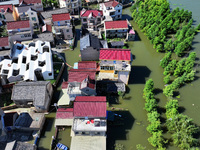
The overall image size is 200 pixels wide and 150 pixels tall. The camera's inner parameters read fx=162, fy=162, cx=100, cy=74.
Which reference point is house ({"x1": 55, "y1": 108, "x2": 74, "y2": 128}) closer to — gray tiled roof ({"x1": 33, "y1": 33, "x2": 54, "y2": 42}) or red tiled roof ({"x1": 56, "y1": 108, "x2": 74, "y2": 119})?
red tiled roof ({"x1": 56, "y1": 108, "x2": 74, "y2": 119})

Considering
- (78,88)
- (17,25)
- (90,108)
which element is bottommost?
(90,108)

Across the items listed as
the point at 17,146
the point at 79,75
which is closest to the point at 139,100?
the point at 79,75

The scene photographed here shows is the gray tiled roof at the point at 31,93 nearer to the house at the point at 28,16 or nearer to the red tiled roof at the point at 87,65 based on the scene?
the red tiled roof at the point at 87,65

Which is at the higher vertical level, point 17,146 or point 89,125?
point 89,125

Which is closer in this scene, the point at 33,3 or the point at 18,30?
the point at 18,30

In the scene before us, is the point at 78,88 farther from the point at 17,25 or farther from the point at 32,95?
the point at 17,25

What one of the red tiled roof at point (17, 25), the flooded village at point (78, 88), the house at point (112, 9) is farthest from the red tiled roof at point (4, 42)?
the house at point (112, 9)

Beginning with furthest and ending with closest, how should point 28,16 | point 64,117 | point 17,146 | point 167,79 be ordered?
point 28,16
point 167,79
point 64,117
point 17,146
